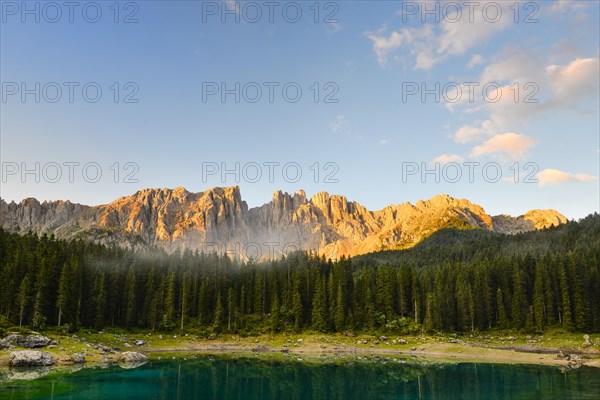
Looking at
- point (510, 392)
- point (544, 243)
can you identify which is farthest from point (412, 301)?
point (544, 243)

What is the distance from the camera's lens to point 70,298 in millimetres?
91625

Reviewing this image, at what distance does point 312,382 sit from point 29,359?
41.5 m

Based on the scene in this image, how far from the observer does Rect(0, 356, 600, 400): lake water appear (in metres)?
41.4

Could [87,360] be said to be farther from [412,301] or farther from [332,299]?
[412,301]

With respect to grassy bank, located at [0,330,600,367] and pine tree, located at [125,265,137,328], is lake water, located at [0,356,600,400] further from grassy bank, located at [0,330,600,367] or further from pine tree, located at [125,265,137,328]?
pine tree, located at [125,265,137,328]

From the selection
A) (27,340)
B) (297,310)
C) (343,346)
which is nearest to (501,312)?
(343,346)

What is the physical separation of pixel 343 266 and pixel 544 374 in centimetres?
7759

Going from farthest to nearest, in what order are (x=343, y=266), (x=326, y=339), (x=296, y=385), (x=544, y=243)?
(x=544, y=243) → (x=343, y=266) → (x=326, y=339) → (x=296, y=385)

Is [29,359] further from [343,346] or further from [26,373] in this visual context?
[343,346]

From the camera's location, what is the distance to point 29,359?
5838 cm

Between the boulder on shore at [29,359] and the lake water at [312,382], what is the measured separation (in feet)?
21.0

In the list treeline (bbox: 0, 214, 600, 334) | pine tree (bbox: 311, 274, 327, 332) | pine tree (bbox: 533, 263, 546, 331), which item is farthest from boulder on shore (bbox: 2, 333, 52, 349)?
pine tree (bbox: 533, 263, 546, 331)

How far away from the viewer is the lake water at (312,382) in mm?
41375

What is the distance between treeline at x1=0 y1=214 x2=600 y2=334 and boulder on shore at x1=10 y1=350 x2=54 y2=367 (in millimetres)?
26867
